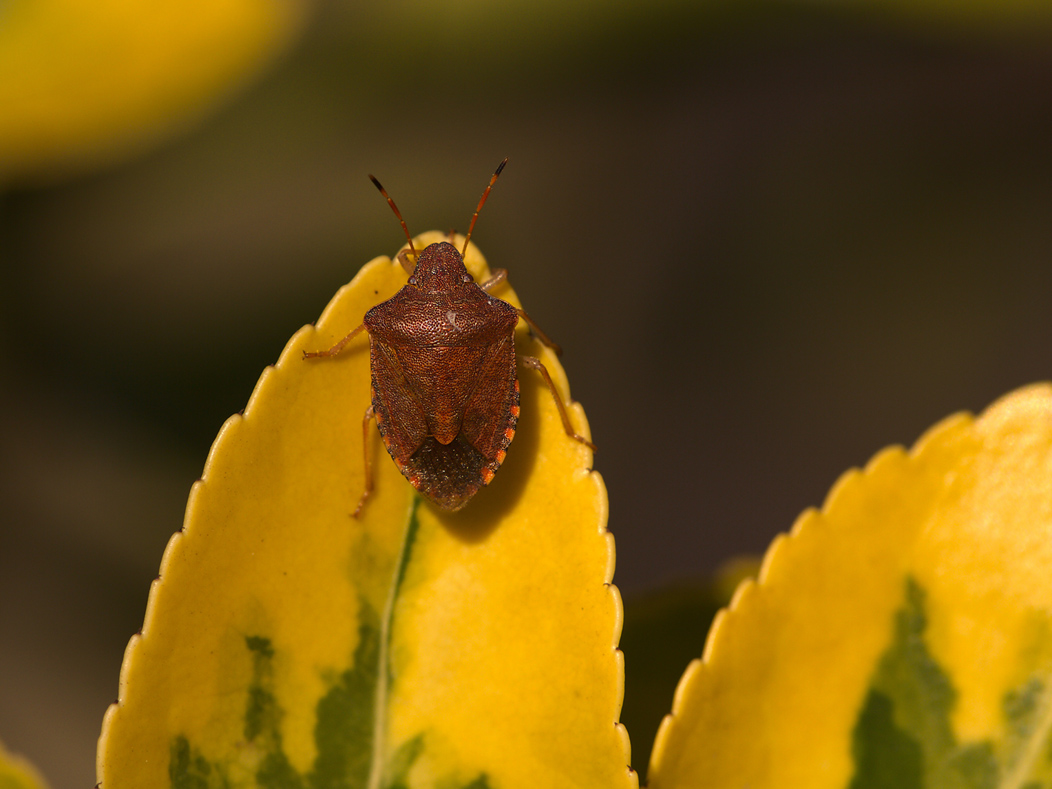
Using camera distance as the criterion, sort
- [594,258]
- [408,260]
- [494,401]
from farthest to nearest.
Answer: [594,258]
[494,401]
[408,260]

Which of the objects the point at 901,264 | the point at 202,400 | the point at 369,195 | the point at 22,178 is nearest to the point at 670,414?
the point at 901,264

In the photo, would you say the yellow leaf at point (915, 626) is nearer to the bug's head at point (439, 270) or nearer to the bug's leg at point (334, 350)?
the bug's leg at point (334, 350)

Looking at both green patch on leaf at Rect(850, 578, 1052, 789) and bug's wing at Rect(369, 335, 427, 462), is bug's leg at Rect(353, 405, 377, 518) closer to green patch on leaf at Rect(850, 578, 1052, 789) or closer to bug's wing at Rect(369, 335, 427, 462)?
bug's wing at Rect(369, 335, 427, 462)

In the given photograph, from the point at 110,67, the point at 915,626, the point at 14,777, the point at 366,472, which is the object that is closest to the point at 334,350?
the point at 366,472

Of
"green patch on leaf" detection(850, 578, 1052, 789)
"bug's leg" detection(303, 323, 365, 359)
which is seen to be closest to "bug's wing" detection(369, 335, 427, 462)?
"bug's leg" detection(303, 323, 365, 359)

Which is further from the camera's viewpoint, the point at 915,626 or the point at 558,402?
the point at 558,402

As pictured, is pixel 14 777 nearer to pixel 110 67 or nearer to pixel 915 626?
pixel 915 626
